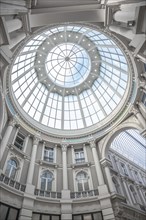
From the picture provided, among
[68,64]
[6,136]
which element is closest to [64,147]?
[6,136]

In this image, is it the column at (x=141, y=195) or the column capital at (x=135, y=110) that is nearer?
the column capital at (x=135, y=110)

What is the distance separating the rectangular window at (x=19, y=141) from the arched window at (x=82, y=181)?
859 centimetres

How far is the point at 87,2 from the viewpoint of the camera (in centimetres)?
892

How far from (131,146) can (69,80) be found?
1924 cm

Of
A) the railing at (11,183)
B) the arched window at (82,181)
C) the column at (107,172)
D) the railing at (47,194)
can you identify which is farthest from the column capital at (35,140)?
the column at (107,172)

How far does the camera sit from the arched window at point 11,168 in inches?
688

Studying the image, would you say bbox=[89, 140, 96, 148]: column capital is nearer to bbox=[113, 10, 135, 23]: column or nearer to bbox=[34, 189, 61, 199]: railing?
bbox=[34, 189, 61, 199]: railing

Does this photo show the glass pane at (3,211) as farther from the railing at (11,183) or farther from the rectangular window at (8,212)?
the railing at (11,183)

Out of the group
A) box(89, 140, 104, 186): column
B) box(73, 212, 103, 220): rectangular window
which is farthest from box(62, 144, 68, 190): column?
box(89, 140, 104, 186): column

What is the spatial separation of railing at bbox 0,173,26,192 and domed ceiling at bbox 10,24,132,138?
8930 mm

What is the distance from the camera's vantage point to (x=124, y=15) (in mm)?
8789

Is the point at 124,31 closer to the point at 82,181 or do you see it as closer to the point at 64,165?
the point at 64,165

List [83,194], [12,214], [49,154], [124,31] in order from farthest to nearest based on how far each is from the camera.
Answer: [49,154] → [83,194] → [12,214] → [124,31]

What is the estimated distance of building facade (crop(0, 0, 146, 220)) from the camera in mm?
9328
